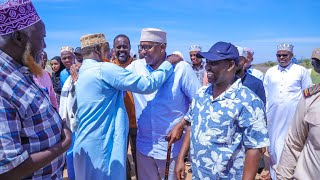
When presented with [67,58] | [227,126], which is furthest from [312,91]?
[67,58]

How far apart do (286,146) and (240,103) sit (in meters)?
0.42

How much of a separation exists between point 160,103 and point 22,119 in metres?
1.88

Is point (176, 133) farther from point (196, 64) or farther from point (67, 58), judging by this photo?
point (196, 64)

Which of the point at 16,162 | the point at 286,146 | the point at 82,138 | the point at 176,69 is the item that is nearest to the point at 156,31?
the point at 176,69

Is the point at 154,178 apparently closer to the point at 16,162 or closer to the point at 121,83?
the point at 121,83

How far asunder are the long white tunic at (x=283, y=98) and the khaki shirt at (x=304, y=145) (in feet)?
11.1

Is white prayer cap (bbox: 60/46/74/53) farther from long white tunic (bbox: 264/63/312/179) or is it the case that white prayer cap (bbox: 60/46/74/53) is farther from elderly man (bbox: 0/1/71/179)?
elderly man (bbox: 0/1/71/179)

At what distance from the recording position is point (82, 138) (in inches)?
115

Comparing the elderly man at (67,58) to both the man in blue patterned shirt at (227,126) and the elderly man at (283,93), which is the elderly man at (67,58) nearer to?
the elderly man at (283,93)

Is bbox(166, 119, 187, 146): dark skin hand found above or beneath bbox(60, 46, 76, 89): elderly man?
beneath

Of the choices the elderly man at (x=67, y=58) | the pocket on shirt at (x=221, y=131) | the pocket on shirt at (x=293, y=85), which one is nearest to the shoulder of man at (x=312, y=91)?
the pocket on shirt at (x=221, y=131)

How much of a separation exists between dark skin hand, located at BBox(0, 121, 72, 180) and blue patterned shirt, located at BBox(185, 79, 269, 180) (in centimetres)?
105

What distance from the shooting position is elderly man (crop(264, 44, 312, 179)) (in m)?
5.57

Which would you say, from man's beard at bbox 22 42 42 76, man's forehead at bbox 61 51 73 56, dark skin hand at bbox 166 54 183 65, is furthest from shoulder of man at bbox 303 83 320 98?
man's forehead at bbox 61 51 73 56
